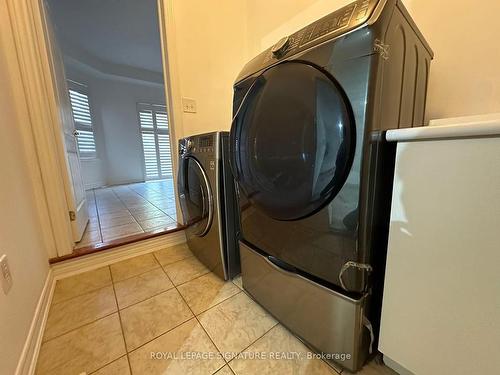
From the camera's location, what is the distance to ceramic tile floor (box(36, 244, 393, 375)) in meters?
0.73

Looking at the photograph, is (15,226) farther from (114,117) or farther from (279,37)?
(114,117)

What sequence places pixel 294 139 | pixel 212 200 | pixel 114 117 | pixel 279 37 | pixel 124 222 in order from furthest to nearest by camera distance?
pixel 114 117 → pixel 124 222 → pixel 279 37 → pixel 212 200 → pixel 294 139

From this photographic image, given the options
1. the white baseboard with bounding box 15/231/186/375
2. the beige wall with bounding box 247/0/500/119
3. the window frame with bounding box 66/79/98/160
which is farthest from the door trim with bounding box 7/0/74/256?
the window frame with bounding box 66/79/98/160

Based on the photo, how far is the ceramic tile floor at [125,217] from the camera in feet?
5.47

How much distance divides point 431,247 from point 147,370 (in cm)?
96

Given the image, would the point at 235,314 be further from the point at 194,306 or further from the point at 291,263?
the point at 291,263

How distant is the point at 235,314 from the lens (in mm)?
→ 958

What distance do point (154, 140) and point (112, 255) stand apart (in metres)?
4.10

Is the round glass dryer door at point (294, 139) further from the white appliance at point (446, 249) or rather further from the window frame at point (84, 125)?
the window frame at point (84, 125)

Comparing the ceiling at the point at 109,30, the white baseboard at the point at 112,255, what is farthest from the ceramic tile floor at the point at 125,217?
the ceiling at the point at 109,30

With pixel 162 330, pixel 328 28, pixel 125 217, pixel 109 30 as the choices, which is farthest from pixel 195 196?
pixel 109 30

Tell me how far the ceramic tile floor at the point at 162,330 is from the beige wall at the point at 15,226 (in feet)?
0.50

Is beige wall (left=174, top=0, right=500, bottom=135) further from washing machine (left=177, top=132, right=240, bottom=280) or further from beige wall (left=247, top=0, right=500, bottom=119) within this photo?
washing machine (left=177, top=132, right=240, bottom=280)

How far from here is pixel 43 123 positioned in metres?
1.18
